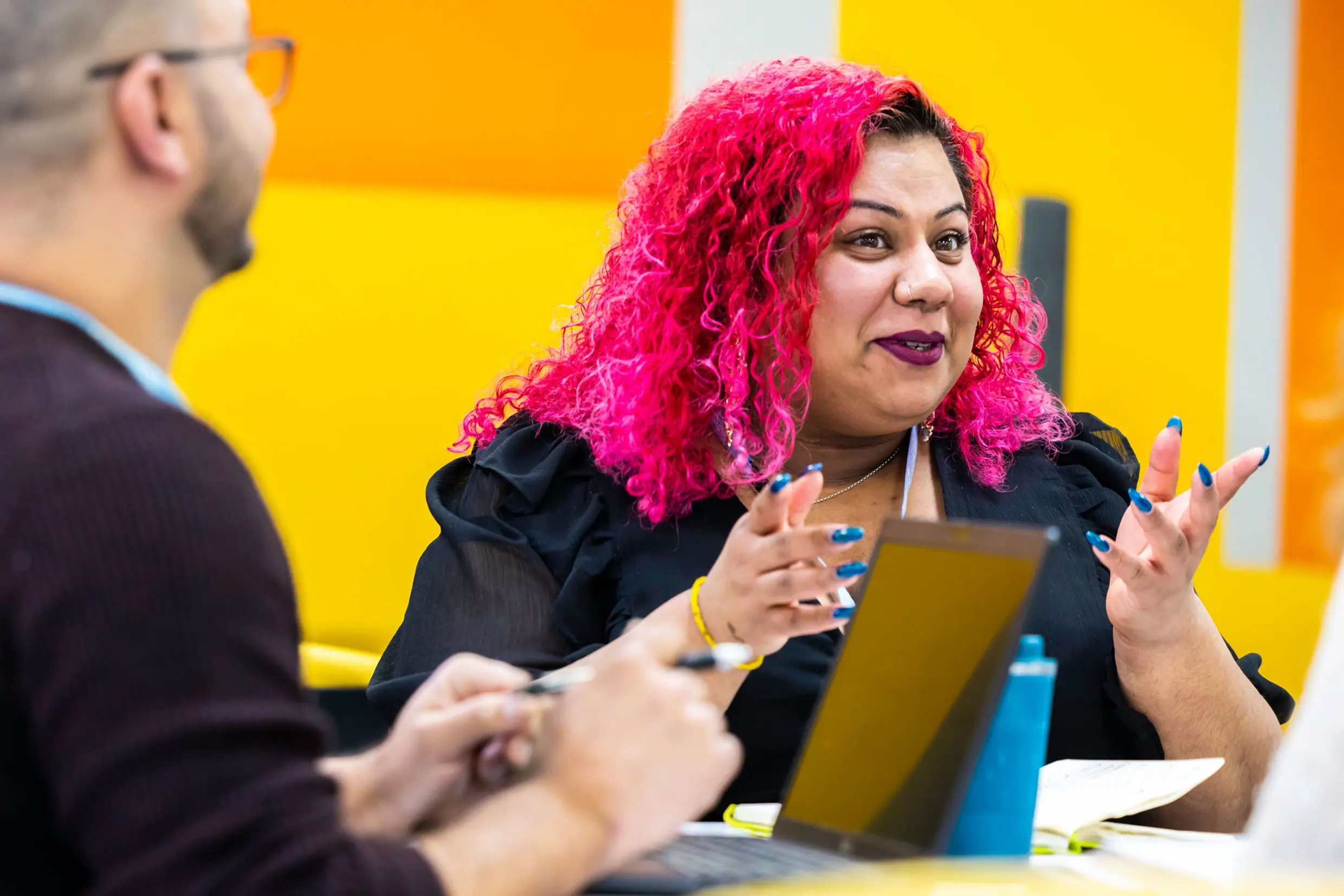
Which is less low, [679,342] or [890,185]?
[890,185]

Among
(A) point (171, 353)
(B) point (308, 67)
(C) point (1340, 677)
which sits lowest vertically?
(C) point (1340, 677)

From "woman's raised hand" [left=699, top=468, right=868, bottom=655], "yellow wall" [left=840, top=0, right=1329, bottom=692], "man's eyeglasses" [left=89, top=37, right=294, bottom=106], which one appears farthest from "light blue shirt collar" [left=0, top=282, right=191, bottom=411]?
"yellow wall" [left=840, top=0, right=1329, bottom=692]

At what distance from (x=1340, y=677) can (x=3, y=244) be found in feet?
2.32

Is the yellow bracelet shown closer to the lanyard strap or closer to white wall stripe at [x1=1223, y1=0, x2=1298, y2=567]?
the lanyard strap

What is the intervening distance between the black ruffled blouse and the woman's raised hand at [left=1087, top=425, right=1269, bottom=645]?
0.42 feet

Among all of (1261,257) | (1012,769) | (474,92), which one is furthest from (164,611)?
(1261,257)

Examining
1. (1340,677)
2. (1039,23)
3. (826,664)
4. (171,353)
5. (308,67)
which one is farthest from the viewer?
(1039,23)

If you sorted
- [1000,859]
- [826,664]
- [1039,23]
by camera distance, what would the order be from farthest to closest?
[1039,23] < [826,664] < [1000,859]

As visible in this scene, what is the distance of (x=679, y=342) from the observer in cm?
168

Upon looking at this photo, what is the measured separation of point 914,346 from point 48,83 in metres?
1.08

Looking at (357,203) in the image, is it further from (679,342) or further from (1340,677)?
(1340,677)

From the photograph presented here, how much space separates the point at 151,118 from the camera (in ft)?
2.38

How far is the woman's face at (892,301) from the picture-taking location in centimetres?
158

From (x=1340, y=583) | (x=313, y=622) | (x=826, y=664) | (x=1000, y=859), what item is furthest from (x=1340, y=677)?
(x=313, y=622)
